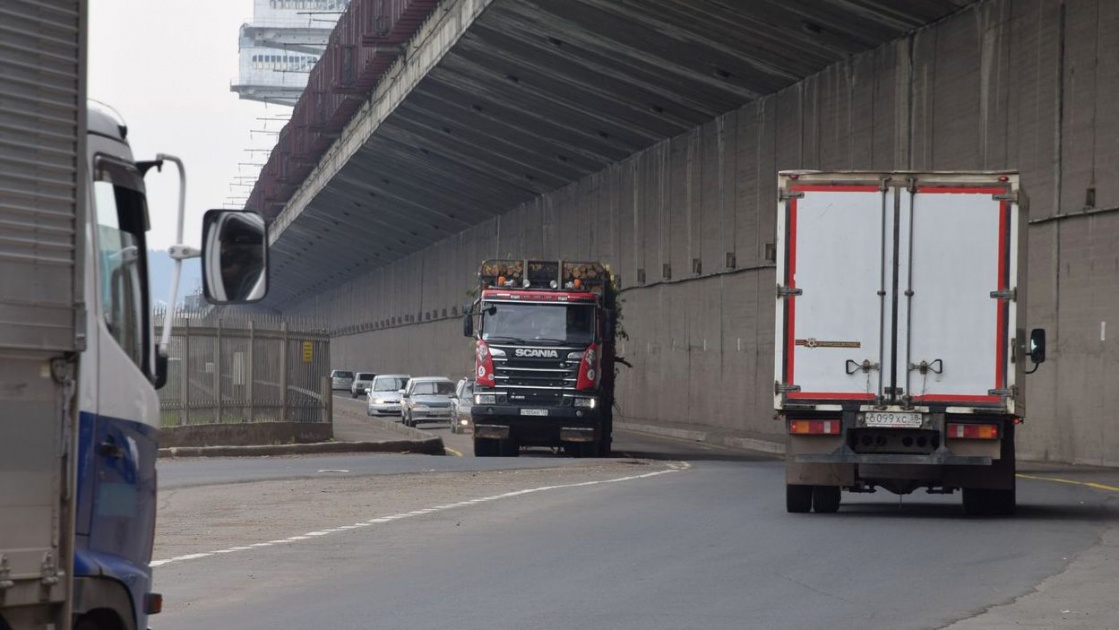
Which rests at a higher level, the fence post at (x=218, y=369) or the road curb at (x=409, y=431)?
the fence post at (x=218, y=369)

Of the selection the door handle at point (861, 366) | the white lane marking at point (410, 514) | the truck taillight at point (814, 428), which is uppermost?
the door handle at point (861, 366)

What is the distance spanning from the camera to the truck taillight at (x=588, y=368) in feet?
109

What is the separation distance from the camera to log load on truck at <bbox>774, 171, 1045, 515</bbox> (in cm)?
1786

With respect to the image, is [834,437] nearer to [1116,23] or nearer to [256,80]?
[1116,23]

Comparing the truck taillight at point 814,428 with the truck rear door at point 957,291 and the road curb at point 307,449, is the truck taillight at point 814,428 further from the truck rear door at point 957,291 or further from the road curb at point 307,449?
the road curb at point 307,449

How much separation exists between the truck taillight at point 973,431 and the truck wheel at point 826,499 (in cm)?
159

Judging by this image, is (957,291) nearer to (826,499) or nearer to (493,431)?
(826,499)

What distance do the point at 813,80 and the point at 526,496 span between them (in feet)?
73.7

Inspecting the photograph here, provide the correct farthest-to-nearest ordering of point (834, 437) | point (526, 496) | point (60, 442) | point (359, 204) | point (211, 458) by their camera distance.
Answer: point (359, 204)
point (211, 458)
point (526, 496)
point (834, 437)
point (60, 442)

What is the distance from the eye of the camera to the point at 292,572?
43.7 feet

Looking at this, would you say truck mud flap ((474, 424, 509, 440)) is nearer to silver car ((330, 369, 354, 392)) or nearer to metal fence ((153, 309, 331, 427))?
metal fence ((153, 309, 331, 427))

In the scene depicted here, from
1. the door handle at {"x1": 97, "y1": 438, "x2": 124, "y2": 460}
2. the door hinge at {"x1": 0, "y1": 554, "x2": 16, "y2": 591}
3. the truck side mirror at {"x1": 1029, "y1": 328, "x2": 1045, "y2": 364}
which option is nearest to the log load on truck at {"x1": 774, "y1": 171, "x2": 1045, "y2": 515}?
the truck side mirror at {"x1": 1029, "y1": 328, "x2": 1045, "y2": 364}

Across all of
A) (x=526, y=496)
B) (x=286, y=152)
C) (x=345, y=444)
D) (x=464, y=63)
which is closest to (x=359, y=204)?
(x=286, y=152)

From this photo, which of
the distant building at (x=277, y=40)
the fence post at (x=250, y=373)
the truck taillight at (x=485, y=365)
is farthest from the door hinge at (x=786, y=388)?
the distant building at (x=277, y=40)
